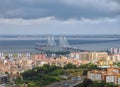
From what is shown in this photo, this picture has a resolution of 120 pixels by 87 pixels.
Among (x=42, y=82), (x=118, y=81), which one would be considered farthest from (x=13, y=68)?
(x=118, y=81)

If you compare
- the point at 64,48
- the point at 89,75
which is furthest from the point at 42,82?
the point at 64,48

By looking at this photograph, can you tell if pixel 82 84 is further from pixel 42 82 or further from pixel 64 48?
pixel 64 48

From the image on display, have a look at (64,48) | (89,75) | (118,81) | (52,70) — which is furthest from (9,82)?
(64,48)

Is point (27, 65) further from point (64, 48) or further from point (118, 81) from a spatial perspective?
point (64, 48)

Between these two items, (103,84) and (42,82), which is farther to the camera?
(42,82)

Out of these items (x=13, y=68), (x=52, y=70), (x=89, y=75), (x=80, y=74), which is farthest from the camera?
(x=13, y=68)

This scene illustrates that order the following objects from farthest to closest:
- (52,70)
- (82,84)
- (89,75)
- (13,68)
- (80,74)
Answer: (13,68) → (52,70) → (80,74) → (89,75) → (82,84)

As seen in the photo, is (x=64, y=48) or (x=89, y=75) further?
(x=64, y=48)

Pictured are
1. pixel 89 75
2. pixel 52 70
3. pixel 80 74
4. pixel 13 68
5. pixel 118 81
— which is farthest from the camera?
pixel 13 68

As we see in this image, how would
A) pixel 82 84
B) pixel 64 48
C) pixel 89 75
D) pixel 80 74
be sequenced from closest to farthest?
pixel 82 84, pixel 89 75, pixel 80 74, pixel 64 48
